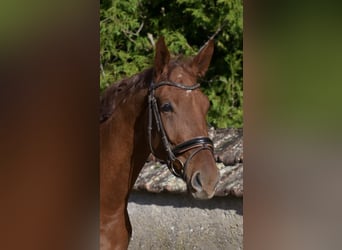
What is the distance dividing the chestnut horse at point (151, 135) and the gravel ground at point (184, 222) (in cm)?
56

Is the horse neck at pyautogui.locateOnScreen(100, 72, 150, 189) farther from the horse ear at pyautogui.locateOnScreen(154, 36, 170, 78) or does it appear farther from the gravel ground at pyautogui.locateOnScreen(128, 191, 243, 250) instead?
the gravel ground at pyautogui.locateOnScreen(128, 191, 243, 250)

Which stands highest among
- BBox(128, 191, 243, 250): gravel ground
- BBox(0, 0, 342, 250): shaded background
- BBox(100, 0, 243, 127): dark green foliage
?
BBox(0, 0, 342, 250): shaded background

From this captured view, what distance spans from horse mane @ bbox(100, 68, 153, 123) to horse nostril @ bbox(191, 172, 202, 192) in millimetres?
321

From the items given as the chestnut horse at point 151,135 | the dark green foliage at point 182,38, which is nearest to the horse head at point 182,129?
the chestnut horse at point 151,135

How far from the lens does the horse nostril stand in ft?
5.70

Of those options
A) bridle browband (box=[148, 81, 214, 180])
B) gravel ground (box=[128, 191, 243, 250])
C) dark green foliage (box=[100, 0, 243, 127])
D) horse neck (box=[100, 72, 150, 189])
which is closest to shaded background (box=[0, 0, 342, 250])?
bridle browband (box=[148, 81, 214, 180])

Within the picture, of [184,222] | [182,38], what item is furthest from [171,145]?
[182,38]

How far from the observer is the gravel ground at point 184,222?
230 centimetres
